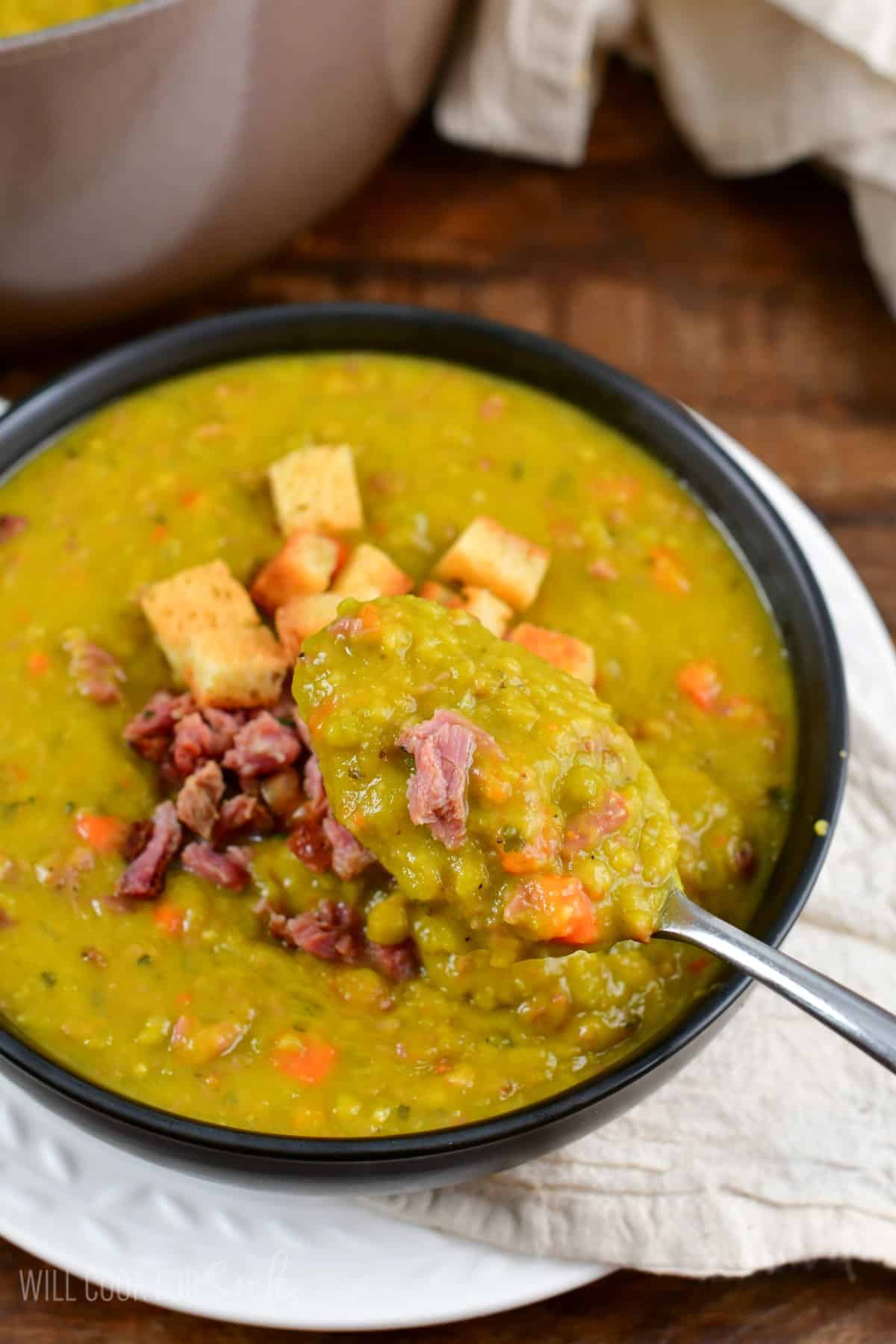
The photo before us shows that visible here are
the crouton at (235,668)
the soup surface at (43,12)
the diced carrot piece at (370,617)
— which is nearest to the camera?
the diced carrot piece at (370,617)

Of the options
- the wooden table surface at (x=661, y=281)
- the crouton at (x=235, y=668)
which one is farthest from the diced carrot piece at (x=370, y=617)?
the wooden table surface at (x=661, y=281)

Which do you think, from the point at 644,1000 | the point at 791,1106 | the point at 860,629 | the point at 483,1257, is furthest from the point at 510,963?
the point at 860,629

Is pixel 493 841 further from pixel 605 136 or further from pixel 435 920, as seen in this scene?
pixel 605 136

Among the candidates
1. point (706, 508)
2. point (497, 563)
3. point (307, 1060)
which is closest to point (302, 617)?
point (497, 563)

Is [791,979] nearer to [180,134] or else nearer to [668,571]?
[668,571]

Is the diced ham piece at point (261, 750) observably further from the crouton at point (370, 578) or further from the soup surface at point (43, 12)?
the soup surface at point (43, 12)
